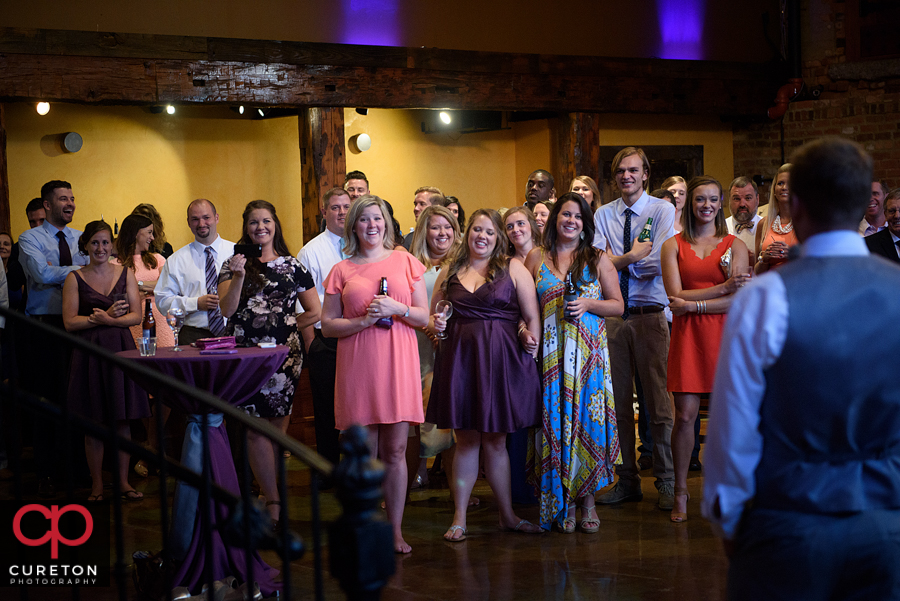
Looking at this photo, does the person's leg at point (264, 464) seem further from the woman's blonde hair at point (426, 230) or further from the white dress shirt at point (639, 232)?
the white dress shirt at point (639, 232)

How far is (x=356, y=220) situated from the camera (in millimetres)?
4090

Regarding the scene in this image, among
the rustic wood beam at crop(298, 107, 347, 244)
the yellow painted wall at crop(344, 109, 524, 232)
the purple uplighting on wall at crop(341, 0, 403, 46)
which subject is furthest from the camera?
the yellow painted wall at crop(344, 109, 524, 232)

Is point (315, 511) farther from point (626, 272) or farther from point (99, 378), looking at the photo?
point (99, 378)

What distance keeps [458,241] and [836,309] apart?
3.09 m

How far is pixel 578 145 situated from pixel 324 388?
15.4ft

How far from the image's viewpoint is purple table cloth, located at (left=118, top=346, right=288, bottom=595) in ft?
11.2

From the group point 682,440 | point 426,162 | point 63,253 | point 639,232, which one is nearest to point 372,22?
point 426,162

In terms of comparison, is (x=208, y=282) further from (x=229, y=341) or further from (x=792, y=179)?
(x=792, y=179)

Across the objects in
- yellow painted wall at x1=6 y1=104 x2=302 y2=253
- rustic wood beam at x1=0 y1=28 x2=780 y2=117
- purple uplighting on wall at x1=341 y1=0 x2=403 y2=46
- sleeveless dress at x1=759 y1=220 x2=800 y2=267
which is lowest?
sleeveless dress at x1=759 y1=220 x2=800 y2=267

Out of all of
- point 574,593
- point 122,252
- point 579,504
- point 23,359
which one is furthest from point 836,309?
point 23,359

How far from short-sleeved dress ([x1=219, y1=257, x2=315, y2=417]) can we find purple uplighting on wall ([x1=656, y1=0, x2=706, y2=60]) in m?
6.44

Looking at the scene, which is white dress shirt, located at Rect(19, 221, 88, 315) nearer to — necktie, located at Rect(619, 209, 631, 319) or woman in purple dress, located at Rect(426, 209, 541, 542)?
woman in purple dress, located at Rect(426, 209, 541, 542)

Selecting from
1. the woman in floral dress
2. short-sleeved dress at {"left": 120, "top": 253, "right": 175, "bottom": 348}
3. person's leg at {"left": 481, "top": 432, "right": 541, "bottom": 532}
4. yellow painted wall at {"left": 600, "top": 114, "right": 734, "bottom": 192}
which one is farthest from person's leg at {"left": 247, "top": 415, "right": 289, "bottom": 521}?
yellow painted wall at {"left": 600, "top": 114, "right": 734, "bottom": 192}

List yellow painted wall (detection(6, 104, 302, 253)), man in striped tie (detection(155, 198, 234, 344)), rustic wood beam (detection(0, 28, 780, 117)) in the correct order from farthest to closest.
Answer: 1. yellow painted wall (detection(6, 104, 302, 253))
2. rustic wood beam (detection(0, 28, 780, 117))
3. man in striped tie (detection(155, 198, 234, 344))
